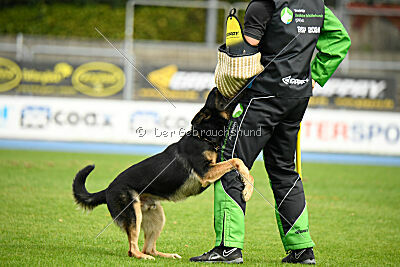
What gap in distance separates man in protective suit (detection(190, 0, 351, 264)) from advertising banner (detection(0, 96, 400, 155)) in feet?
29.4

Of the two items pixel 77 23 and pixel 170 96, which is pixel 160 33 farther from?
pixel 170 96

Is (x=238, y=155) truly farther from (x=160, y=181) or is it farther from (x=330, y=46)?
(x=330, y=46)

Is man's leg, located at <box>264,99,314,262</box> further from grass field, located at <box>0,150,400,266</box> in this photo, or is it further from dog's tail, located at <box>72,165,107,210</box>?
dog's tail, located at <box>72,165,107,210</box>

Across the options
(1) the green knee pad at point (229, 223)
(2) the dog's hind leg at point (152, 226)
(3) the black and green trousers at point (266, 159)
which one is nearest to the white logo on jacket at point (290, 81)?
(3) the black and green trousers at point (266, 159)

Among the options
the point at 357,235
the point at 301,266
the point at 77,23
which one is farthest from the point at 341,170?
the point at 77,23

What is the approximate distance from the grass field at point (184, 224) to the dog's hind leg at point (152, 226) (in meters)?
0.22

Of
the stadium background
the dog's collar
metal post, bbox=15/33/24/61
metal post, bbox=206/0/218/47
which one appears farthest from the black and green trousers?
metal post, bbox=206/0/218/47

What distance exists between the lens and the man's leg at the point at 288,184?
4320 millimetres

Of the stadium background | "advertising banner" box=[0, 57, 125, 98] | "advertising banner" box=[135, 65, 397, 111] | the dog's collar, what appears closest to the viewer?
the dog's collar

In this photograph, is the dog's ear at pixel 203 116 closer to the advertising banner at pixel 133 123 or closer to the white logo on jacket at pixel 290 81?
the white logo on jacket at pixel 290 81

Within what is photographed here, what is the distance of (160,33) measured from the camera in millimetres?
18906

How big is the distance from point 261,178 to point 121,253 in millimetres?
5402

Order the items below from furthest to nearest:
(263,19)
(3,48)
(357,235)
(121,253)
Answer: (3,48)
(357,235)
(121,253)
(263,19)

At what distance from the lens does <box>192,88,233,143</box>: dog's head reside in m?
4.63
